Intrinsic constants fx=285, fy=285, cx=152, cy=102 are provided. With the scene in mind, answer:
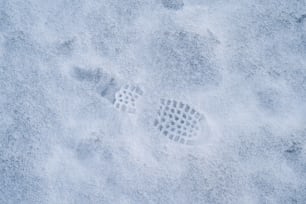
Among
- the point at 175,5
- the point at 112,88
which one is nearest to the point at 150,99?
the point at 112,88

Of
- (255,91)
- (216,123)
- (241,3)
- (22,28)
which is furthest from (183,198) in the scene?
(22,28)

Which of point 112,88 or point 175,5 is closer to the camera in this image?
point 112,88

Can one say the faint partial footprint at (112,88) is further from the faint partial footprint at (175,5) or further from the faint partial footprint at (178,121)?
the faint partial footprint at (175,5)

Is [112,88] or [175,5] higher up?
[175,5]

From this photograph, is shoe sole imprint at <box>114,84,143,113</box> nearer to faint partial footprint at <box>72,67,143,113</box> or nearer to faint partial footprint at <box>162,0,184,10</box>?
faint partial footprint at <box>72,67,143,113</box>

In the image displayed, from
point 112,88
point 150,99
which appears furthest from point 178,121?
point 112,88

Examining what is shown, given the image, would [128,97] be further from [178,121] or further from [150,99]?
[178,121]
